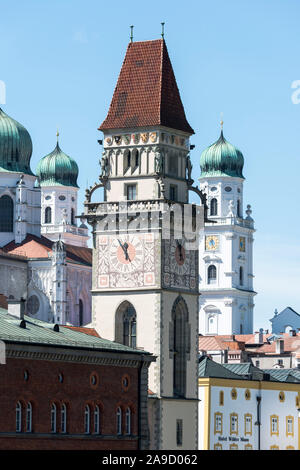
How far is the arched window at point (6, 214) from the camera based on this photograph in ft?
608

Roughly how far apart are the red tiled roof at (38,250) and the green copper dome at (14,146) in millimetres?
7029

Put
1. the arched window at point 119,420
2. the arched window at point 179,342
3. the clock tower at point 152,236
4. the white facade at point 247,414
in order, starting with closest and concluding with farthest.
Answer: the arched window at point 119,420 < the clock tower at point 152,236 < the arched window at point 179,342 < the white facade at point 247,414

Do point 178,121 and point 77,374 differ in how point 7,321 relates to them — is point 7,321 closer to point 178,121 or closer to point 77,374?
point 77,374

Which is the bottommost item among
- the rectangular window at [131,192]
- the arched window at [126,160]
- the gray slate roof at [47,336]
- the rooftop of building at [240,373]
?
the rooftop of building at [240,373]

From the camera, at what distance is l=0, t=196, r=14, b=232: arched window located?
185m

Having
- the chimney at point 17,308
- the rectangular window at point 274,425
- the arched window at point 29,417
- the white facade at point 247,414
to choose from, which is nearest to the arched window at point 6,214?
the white facade at point 247,414

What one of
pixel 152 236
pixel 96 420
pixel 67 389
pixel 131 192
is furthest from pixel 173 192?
pixel 67 389

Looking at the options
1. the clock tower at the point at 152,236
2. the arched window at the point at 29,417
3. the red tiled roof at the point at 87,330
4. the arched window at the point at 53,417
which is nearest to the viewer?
the arched window at the point at 29,417

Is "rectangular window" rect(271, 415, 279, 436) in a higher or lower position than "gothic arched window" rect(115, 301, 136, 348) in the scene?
lower

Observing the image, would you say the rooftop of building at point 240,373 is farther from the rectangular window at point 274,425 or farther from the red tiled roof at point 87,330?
the red tiled roof at point 87,330

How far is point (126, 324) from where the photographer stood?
341 feet

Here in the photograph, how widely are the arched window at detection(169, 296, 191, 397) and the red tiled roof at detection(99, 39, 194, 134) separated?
1015 cm

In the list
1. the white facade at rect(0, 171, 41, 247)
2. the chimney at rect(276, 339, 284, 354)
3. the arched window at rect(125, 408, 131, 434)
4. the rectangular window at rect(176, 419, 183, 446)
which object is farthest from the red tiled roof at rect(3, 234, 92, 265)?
the arched window at rect(125, 408, 131, 434)

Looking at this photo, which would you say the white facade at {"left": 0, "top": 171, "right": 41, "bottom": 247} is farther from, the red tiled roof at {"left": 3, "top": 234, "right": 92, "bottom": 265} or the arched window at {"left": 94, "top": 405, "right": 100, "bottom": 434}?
the arched window at {"left": 94, "top": 405, "right": 100, "bottom": 434}
